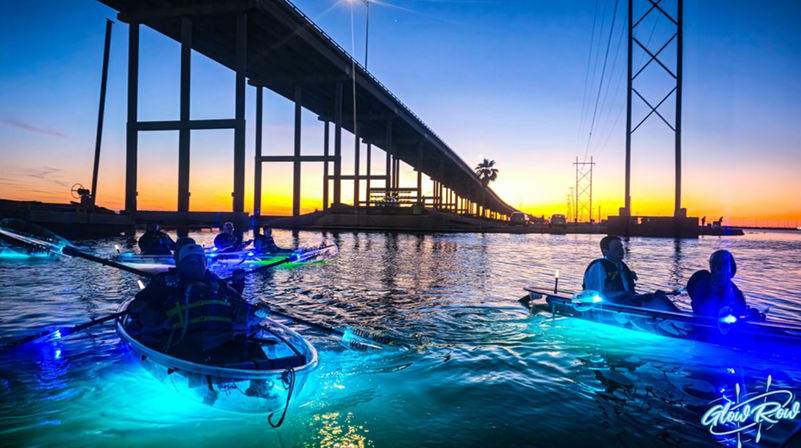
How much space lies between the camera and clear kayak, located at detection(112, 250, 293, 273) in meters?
14.9

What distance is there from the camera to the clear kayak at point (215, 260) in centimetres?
1492

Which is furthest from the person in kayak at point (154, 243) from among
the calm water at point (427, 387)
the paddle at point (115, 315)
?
the paddle at point (115, 315)

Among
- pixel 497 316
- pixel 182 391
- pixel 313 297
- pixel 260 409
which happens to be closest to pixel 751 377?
pixel 497 316

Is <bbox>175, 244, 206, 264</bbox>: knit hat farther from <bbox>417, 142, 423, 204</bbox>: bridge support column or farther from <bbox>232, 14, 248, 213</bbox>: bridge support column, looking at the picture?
<bbox>417, 142, 423, 204</bbox>: bridge support column

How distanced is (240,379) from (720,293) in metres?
6.61

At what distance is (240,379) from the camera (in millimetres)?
4227

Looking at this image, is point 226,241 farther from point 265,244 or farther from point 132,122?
point 132,122

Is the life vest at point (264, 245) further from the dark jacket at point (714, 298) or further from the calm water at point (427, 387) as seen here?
the dark jacket at point (714, 298)

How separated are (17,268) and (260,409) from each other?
→ 59.6 ft

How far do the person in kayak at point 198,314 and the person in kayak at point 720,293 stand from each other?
626cm

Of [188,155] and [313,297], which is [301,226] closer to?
[188,155]

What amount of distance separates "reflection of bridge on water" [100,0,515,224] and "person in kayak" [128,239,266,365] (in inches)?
1342

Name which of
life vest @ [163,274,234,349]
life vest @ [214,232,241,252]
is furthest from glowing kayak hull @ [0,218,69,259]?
life vest @ [163,274,234,349]

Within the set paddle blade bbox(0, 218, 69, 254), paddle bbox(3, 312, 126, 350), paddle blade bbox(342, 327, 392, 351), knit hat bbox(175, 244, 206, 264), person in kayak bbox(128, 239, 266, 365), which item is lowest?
paddle blade bbox(342, 327, 392, 351)
